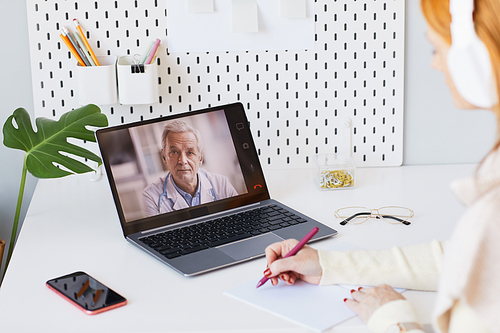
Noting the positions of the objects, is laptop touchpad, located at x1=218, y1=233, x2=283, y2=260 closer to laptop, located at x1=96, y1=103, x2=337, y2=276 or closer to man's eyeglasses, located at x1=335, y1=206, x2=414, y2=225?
laptop, located at x1=96, y1=103, x2=337, y2=276

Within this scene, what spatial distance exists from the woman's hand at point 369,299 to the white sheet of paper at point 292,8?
2.63ft

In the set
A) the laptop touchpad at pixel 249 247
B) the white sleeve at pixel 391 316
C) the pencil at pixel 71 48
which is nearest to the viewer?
the white sleeve at pixel 391 316

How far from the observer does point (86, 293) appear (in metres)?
0.86

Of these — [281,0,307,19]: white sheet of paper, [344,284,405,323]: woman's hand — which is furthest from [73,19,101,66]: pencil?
[344,284,405,323]: woman's hand

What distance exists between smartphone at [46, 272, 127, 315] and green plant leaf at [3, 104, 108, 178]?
14.5 inches

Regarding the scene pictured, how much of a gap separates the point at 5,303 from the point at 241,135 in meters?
0.63

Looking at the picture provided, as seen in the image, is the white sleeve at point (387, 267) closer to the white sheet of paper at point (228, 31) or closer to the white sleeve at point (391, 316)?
the white sleeve at point (391, 316)

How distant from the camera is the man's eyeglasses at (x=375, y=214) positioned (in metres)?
1.16

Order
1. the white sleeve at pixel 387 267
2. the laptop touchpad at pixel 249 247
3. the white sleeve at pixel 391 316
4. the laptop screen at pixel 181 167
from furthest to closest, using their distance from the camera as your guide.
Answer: the laptop screen at pixel 181 167, the laptop touchpad at pixel 249 247, the white sleeve at pixel 387 267, the white sleeve at pixel 391 316

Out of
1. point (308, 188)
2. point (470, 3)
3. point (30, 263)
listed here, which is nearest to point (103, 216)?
point (30, 263)

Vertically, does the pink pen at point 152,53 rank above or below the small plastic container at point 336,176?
above

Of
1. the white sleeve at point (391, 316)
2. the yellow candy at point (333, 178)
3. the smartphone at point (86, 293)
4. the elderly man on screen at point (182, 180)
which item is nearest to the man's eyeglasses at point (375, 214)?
the yellow candy at point (333, 178)

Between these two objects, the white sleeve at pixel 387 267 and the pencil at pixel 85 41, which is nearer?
the white sleeve at pixel 387 267

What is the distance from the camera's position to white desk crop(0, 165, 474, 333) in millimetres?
789
